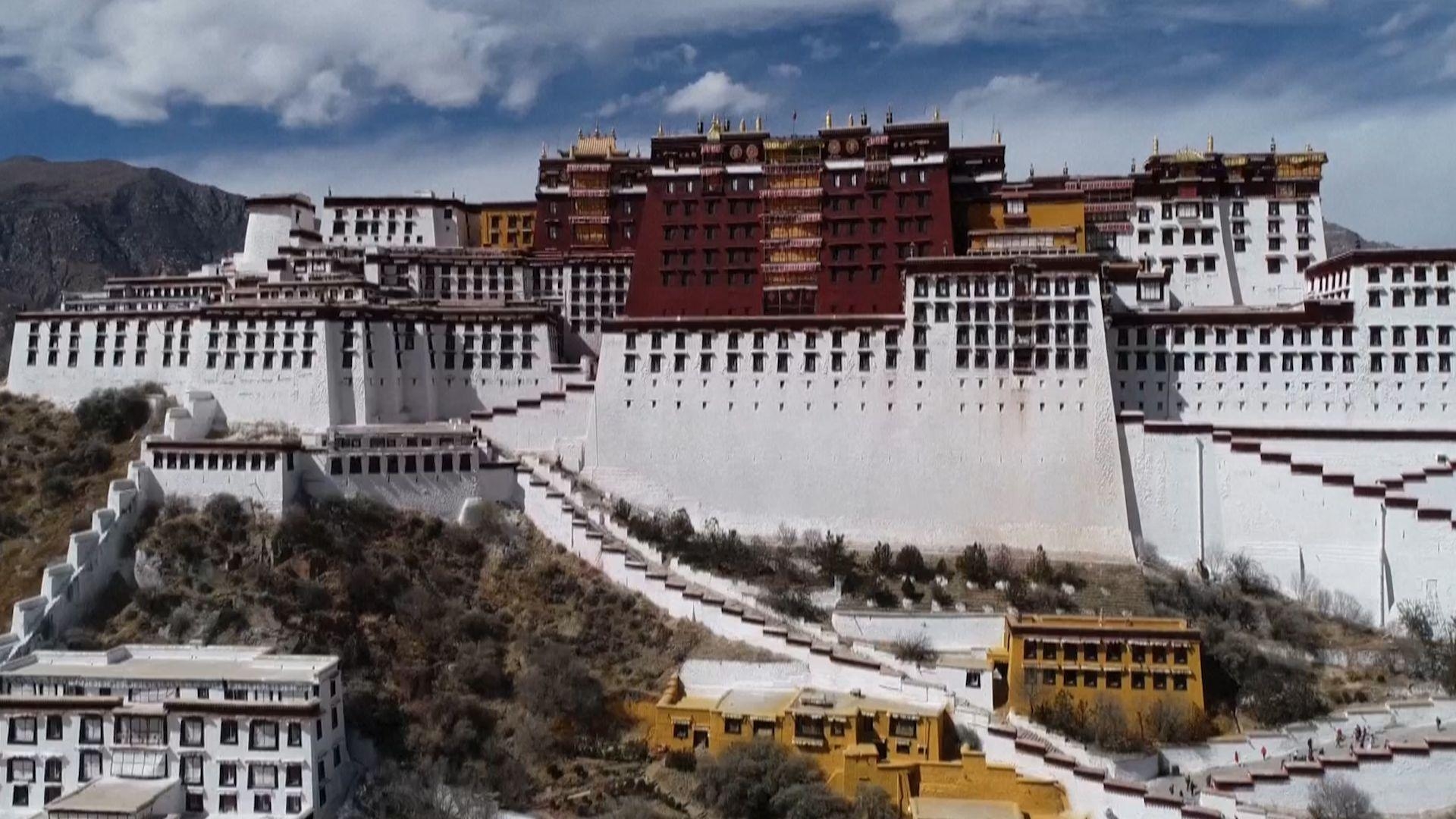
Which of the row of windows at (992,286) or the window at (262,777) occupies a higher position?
the row of windows at (992,286)

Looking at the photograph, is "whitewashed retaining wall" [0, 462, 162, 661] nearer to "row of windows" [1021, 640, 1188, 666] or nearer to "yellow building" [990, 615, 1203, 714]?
"yellow building" [990, 615, 1203, 714]

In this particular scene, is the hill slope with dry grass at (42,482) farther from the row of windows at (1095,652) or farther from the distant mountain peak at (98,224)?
the distant mountain peak at (98,224)

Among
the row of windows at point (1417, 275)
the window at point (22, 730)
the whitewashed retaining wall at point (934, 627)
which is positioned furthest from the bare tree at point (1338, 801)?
the window at point (22, 730)

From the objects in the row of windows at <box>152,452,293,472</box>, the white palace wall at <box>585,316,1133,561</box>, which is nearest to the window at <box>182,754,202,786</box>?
the row of windows at <box>152,452,293,472</box>

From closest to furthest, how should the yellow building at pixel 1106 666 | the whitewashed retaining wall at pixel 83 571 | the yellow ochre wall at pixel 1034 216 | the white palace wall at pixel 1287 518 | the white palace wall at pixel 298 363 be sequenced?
the yellow building at pixel 1106 666 → the whitewashed retaining wall at pixel 83 571 → the white palace wall at pixel 1287 518 → the white palace wall at pixel 298 363 → the yellow ochre wall at pixel 1034 216

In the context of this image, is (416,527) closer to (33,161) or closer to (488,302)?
(488,302)
